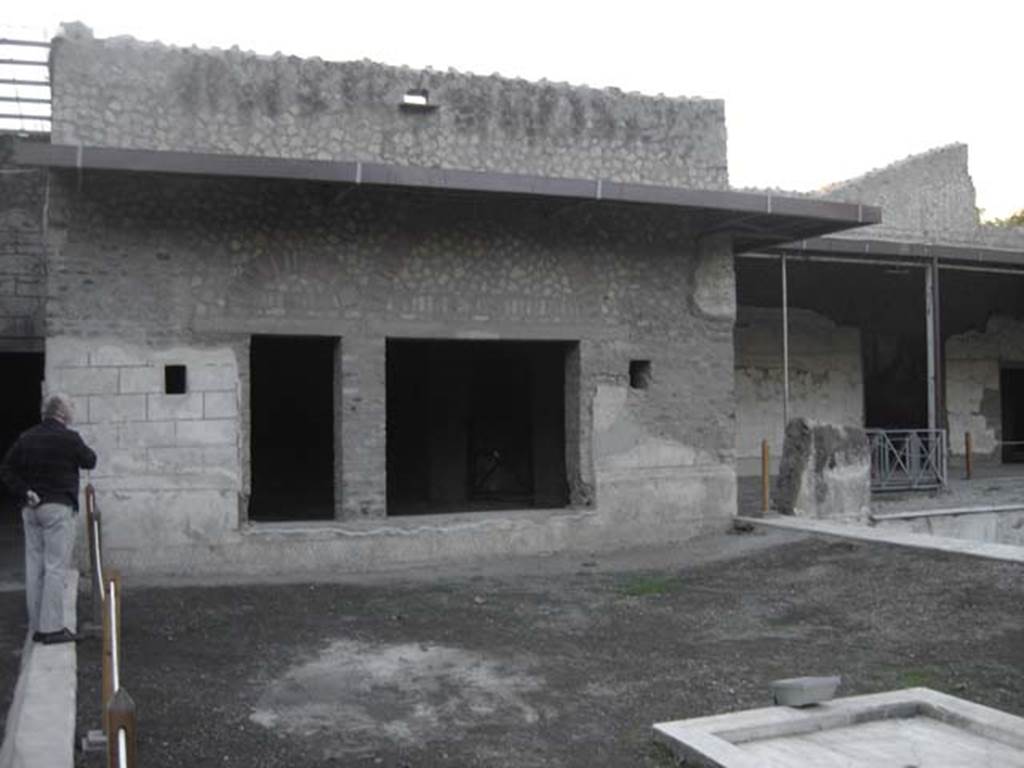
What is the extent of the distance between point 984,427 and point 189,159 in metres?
18.8

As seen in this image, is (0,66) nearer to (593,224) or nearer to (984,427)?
(593,224)

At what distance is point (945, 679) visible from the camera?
6.66 metres

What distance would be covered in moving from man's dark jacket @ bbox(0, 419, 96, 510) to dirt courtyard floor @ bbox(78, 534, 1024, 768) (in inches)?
42.9

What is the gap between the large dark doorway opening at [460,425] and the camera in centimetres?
1590

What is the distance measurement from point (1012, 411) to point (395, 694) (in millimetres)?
21862

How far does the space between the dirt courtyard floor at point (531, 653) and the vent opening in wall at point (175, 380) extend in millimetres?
Answer: 1987

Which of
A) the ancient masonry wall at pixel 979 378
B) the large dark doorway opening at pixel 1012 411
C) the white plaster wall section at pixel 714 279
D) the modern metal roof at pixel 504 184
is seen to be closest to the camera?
the modern metal roof at pixel 504 184

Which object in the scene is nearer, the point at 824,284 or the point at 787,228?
the point at 787,228

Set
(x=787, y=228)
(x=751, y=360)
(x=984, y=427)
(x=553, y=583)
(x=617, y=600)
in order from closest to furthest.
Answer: (x=617, y=600) → (x=553, y=583) → (x=787, y=228) → (x=751, y=360) → (x=984, y=427)

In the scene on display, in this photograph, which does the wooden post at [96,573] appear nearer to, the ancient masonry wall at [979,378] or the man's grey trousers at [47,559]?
the man's grey trousers at [47,559]

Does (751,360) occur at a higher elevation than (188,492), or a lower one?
higher

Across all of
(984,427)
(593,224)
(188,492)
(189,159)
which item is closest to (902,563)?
(593,224)

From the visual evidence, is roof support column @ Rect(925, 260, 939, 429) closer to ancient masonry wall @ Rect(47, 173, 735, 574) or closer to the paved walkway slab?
the paved walkway slab

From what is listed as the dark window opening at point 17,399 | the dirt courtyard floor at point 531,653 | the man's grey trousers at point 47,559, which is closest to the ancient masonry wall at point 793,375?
the dirt courtyard floor at point 531,653
